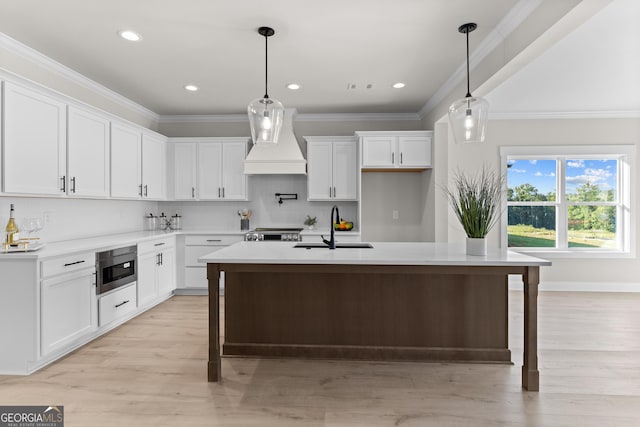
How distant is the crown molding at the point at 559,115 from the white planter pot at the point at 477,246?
3410mm

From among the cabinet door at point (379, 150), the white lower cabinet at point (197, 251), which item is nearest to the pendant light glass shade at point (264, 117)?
the cabinet door at point (379, 150)

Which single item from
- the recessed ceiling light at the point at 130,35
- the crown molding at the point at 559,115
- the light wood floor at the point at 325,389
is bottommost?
the light wood floor at the point at 325,389

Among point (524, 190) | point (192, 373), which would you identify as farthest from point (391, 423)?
point (524, 190)

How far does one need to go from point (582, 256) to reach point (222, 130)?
222 inches

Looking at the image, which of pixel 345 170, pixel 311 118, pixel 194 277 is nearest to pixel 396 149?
pixel 345 170

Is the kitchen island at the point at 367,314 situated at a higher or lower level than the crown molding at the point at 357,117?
lower

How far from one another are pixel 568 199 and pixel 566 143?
32.5 inches

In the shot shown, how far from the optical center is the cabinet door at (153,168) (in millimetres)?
4754

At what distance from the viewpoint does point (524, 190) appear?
552cm

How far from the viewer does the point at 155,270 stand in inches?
177

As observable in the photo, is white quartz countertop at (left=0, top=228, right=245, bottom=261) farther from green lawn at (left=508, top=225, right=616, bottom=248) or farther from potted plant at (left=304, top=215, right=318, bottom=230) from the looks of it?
green lawn at (left=508, top=225, right=616, bottom=248)

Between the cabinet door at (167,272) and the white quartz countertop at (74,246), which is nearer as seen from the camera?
the white quartz countertop at (74,246)

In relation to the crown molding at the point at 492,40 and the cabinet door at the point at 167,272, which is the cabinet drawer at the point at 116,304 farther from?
the crown molding at the point at 492,40

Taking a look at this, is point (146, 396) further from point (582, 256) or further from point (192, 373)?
point (582, 256)
